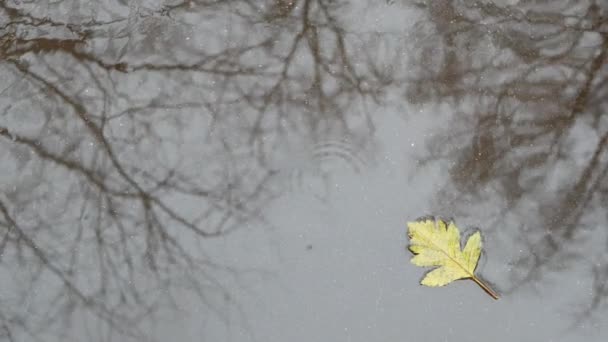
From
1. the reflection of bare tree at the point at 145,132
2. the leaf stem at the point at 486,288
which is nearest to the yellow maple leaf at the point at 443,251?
the leaf stem at the point at 486,288

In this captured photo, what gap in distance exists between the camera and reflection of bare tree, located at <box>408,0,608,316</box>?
1797 mm

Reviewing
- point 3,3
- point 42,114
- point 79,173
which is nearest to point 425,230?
point 79,173

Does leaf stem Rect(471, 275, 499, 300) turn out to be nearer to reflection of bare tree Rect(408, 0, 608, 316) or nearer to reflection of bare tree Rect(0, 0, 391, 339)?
reflection of bare tree Rect(408, 0, 608, 316)

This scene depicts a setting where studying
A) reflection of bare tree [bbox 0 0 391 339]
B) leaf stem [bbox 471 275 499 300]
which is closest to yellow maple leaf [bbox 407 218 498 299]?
leaf stem [bbox 471 275 499 300]

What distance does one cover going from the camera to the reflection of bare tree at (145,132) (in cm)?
187

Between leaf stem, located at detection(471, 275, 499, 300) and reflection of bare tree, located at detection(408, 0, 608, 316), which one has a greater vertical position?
reflection of bare tree, located at detection(408, 0, 608, 316)

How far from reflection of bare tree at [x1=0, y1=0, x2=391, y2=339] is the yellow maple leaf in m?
0.36

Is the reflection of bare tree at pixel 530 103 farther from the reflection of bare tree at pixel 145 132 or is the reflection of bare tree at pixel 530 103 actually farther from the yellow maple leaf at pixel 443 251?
the reflection of bare tree at pixel 145 132

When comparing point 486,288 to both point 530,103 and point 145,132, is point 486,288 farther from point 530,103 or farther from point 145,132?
point 145,132

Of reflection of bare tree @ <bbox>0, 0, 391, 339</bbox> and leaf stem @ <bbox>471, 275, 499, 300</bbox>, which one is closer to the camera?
leaf stem @ <bbox>471, 275, 499, 300</bbox>

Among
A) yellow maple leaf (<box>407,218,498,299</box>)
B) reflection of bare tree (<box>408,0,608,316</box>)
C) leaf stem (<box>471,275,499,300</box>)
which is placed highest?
reflection of bare tree (<box>408,0,608,316</box>)

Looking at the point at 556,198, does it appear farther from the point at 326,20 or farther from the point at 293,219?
the point at 326,20

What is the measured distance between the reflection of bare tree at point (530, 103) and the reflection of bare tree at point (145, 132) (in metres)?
0.24

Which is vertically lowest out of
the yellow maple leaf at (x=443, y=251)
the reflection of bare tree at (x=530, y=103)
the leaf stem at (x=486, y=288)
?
the leaf stem at (x=486, y=288)
